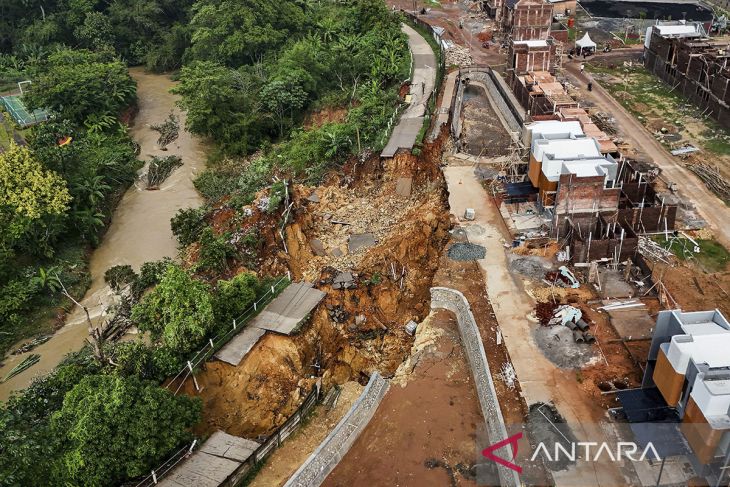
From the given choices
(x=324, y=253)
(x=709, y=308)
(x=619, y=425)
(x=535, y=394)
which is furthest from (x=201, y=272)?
(x=709, y=308)

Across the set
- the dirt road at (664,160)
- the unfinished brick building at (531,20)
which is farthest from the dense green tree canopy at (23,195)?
the unfinished brick building at (531,20)

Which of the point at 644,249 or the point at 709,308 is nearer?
the point at 709,308

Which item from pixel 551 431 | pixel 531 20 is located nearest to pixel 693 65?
pixel 531 20

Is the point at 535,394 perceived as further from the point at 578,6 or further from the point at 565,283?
the point at 578,6

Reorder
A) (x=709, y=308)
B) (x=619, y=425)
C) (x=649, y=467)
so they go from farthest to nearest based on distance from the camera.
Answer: (x=709, y=308), (x=619, y=425), (x=649, y=467)

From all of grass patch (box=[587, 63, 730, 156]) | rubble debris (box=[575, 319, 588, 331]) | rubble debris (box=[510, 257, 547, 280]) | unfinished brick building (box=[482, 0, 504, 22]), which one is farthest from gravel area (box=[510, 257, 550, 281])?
unfinished brick building (box=[482, 0, 504, 22])

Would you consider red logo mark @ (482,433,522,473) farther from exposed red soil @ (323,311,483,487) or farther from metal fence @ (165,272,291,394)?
metal fence @ (165,272,291,394)
